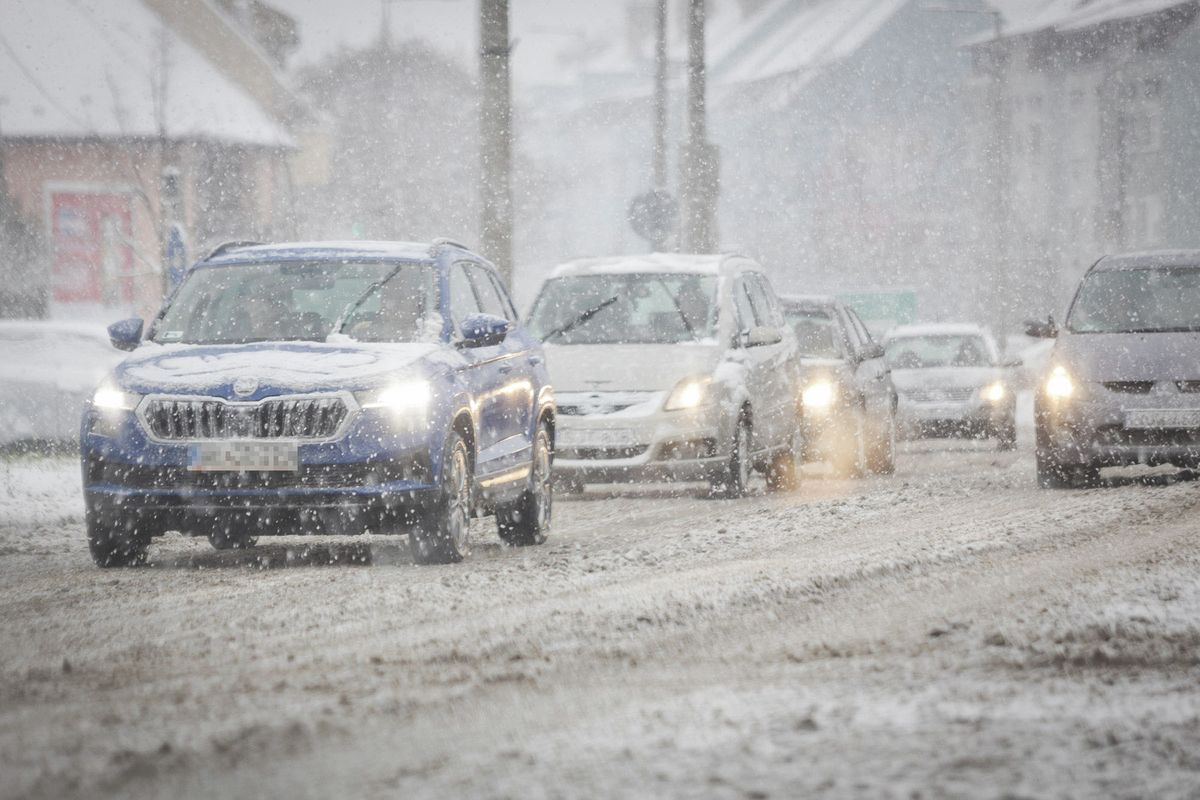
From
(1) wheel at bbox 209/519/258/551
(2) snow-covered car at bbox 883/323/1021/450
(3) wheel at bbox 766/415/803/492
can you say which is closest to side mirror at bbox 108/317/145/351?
(1) wheel at bbox 209/519/258/551

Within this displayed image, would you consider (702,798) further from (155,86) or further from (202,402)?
(155,86)

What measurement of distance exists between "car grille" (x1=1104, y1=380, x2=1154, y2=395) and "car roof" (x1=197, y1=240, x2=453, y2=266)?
575cm

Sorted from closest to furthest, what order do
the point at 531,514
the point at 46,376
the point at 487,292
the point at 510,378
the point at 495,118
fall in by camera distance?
the point at 510,378 → the point at 531,514 → the point at 487,292 → the point at 46,376 → the point at 495,118

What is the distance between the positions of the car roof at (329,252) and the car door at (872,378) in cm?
805

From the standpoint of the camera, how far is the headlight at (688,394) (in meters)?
15.0

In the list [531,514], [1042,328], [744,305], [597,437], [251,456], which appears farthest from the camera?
[744,305]

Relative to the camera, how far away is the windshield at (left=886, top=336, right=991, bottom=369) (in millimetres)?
24719

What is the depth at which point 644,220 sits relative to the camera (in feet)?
85.9

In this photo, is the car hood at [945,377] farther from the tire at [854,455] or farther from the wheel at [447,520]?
the wheel at [447,520]

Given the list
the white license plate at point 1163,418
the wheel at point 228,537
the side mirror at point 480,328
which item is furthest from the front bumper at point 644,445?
the side mirror at point 480,328

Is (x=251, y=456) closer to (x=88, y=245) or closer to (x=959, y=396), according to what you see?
(x=959, y=396)

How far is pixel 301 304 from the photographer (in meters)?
11.1

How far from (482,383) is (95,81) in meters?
34.4

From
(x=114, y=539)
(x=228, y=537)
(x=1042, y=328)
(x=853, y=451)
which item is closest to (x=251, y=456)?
(x=228, y=537)
